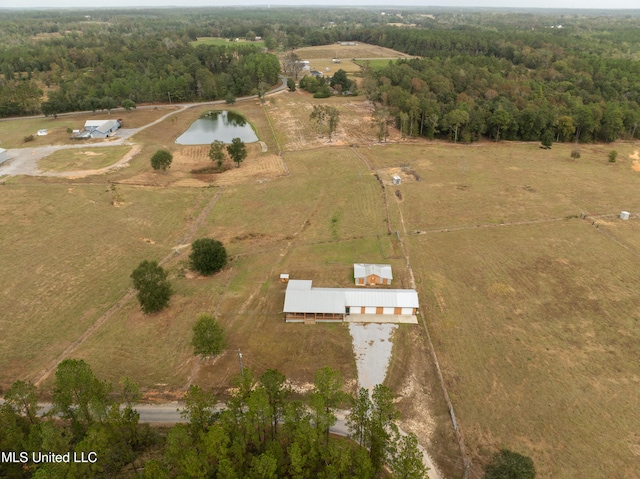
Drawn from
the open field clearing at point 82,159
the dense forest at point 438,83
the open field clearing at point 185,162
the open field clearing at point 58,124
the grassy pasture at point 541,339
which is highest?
the dense forest at point 438,83

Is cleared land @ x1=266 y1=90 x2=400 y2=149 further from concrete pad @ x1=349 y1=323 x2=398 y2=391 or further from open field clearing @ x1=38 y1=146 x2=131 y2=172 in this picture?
concrete pad @ x1=349 y1=323 x2=398 y2=391

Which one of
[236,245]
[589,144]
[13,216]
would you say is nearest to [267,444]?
[236,245]

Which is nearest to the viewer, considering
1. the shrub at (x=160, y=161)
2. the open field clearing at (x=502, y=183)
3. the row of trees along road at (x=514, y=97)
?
the open field clearing at (x=502, y=183)

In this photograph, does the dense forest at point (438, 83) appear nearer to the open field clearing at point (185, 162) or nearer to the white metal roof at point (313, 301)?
the open field clearing at point (185, 162)

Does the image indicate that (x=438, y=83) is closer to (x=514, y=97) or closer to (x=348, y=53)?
(x=514, y=97)

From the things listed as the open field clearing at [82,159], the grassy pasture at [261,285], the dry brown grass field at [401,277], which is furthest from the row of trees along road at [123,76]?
the grassy pasture at [261,285]

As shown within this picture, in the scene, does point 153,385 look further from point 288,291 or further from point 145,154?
point 145,154
